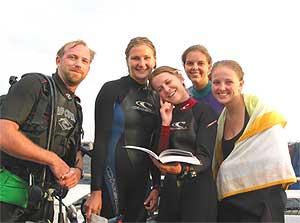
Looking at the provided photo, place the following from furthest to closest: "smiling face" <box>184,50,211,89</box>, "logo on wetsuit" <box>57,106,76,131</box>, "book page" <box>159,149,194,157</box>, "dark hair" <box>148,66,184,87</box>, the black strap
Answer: "smiling face" <box>184,50,211,89</box> → "dark hair" <box>148,66,184,87</box> → "logo on wetsuit" <box>57,106,76,131</box> → the black strap → "book page" <box>159,149,194,157</box>

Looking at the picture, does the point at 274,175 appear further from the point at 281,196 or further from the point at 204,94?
the point at 204,94

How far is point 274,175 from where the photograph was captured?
268 centimetres

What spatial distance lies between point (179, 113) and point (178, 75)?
34 centimetres

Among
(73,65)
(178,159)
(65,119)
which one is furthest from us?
(73,65)

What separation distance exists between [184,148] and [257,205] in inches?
26.3

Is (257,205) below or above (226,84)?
below

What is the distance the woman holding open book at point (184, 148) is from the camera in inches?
108

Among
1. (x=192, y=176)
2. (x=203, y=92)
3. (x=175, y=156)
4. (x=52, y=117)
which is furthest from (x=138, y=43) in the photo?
(x=192, y=176)

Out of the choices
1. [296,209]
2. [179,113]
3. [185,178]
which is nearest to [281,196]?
[185,178]

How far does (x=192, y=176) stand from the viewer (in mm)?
2771

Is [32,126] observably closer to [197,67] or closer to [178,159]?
[178,159]

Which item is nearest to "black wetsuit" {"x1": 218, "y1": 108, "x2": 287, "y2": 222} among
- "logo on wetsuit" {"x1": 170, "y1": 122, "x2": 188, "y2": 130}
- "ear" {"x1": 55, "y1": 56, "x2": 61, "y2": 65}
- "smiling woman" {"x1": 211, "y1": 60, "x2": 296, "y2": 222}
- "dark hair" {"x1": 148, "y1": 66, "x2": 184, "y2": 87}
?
"smiling woman" {"x1": 211, "y1": 60, "x2": 296, "y2": 222}

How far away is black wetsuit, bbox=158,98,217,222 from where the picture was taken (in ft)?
9.05

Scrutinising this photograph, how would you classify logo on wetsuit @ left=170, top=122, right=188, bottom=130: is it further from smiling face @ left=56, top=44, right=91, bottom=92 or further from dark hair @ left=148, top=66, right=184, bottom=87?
smiling face @ left=56, top=44, right=91, bottom=92
